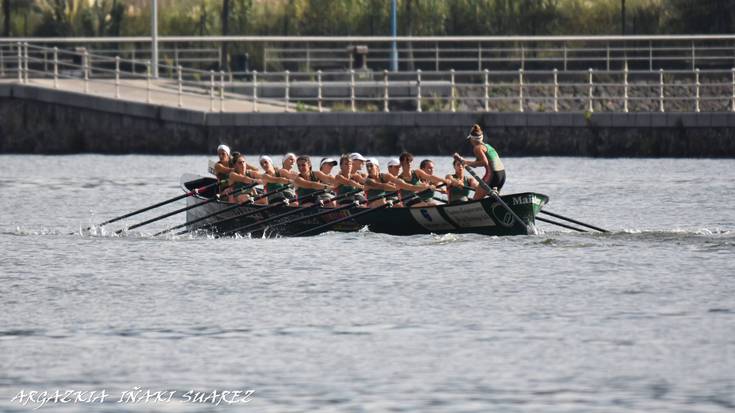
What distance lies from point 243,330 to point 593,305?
358 centimetres

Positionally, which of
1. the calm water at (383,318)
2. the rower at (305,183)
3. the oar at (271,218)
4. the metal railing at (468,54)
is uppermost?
the metal railing at (468,54)

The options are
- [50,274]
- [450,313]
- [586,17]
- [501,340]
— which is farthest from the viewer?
[586,17]

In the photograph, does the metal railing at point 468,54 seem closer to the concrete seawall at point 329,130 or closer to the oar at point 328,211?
the concrete seawall at point 329,130

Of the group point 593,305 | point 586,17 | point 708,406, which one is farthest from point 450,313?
point 586,17

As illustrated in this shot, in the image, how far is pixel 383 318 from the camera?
1681 cm

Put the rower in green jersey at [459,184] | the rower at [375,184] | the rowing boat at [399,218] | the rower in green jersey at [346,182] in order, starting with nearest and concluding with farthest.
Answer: the rowing boat at [399,218] → the rower in green jersey at [459,184] → the rower at [375,184] → the rower in green jersey at [346,182]

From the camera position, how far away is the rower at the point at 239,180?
83.4ft

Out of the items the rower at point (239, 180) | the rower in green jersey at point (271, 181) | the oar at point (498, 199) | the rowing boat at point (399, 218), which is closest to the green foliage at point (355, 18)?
the rower at point (239, 180)

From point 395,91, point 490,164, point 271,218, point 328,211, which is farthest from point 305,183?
point 395,91

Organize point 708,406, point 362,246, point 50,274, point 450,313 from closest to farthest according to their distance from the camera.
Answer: point 708,406
point 450,313
point 50,274
point 362,246

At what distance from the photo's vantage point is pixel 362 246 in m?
23.1

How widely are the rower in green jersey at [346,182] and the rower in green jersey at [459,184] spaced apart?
60.1 inches

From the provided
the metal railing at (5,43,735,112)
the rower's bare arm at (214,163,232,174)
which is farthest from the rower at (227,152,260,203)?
the metal railing at (5,43,735,112)

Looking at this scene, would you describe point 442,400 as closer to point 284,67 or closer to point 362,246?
point 362,246
